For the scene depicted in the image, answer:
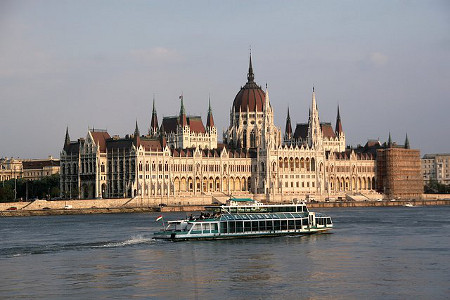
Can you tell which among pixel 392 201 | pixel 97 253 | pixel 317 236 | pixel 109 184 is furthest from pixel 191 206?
pixel 97 253

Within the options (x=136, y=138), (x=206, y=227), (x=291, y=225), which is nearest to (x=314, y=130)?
(x=136, y=138)

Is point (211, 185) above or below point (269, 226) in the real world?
above

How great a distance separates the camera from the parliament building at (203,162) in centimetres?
16688

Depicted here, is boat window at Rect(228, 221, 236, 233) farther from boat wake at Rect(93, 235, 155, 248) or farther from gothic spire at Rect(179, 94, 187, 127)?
gothic spire at Rect(179, 94, 187, 127)

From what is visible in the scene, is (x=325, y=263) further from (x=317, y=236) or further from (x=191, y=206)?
(x=191, y=206)

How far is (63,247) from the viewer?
235 ft

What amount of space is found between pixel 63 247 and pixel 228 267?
18876mm

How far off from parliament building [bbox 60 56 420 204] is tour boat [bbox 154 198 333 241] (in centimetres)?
8260

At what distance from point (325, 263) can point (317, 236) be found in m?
21.7

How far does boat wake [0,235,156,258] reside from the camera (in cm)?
6781

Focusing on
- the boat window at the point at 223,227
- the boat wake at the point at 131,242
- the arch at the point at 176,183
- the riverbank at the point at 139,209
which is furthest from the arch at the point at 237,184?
the boat window at the point at 223,227

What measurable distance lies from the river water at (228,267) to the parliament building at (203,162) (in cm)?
8141

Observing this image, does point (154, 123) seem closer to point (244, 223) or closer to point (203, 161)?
point (203, 161)

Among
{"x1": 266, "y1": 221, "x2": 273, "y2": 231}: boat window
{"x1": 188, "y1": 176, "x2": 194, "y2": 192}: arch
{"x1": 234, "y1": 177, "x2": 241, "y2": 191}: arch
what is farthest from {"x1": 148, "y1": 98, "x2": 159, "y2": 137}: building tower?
{"x1": 266, "y1": 221, "x2": 273, "y2": 231}: boat window
